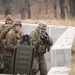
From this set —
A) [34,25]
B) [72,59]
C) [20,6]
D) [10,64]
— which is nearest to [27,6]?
[20,6]

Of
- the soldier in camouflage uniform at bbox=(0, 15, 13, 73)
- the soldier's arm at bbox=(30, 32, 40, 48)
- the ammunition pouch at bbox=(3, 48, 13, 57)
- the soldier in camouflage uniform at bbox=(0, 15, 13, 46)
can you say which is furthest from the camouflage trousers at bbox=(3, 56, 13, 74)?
the soldier's arm at bbox=(30, 32, 40, 48)

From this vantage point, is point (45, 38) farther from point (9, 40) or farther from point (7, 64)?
point (7, 64)

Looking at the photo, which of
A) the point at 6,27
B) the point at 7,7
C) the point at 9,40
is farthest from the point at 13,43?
the point at 7,7

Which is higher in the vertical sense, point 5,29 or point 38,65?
point 5,29

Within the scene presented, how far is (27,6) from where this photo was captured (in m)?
49.6

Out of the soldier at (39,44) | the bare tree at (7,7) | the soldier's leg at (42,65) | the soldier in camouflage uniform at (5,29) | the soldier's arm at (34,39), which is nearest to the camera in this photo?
the soldier at (39,44)

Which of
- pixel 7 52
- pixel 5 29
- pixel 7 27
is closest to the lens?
pixel 7 52

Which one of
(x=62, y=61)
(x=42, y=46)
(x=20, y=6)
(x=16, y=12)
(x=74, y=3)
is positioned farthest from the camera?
(x=16, y=12)

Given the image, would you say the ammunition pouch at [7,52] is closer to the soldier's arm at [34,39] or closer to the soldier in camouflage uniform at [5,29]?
→ the soldier in camouflage uniform at [5,29]

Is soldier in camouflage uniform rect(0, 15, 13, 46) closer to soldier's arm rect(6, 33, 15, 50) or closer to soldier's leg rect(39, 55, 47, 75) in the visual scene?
soldier's arm rect(6, 33, 15, 50)

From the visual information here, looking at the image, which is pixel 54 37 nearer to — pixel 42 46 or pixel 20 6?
pixel 42 46

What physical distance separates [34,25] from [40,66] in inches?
119

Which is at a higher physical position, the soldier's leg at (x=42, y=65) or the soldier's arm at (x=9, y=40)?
the soldier's arm at (x=9, y=40)

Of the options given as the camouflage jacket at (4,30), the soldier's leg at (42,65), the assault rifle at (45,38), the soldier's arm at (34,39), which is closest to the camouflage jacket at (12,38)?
the soldier's arm at (34,39)
